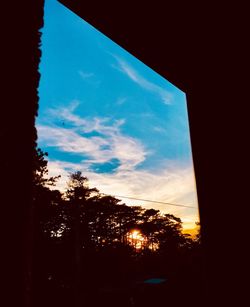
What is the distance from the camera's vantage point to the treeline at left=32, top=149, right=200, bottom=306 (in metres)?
19.8

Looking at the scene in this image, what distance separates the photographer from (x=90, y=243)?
34344 mm

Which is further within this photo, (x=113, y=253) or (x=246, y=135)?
(x=113, y=253)

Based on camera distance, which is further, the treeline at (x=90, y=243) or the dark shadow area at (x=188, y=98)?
the treeline at (x=90, y=243)

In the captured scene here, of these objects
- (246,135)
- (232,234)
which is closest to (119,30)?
(246,135)

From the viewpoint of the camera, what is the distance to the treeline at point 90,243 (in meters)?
19.8

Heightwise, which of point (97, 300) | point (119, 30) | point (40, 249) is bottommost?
point (97, 300)

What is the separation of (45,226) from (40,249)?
3.54m

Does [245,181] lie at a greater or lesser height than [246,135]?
lesser

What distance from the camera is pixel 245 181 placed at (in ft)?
5.27

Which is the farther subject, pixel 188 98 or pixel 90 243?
pixel 90 243

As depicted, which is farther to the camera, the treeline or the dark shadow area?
the treeline

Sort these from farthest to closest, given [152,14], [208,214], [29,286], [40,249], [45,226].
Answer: [45,226], [40,249], [208,214], [152,14], [29,286]

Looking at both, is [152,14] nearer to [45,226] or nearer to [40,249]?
[40,249]

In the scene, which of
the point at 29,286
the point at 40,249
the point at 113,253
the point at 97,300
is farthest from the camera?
the point at 113,253
